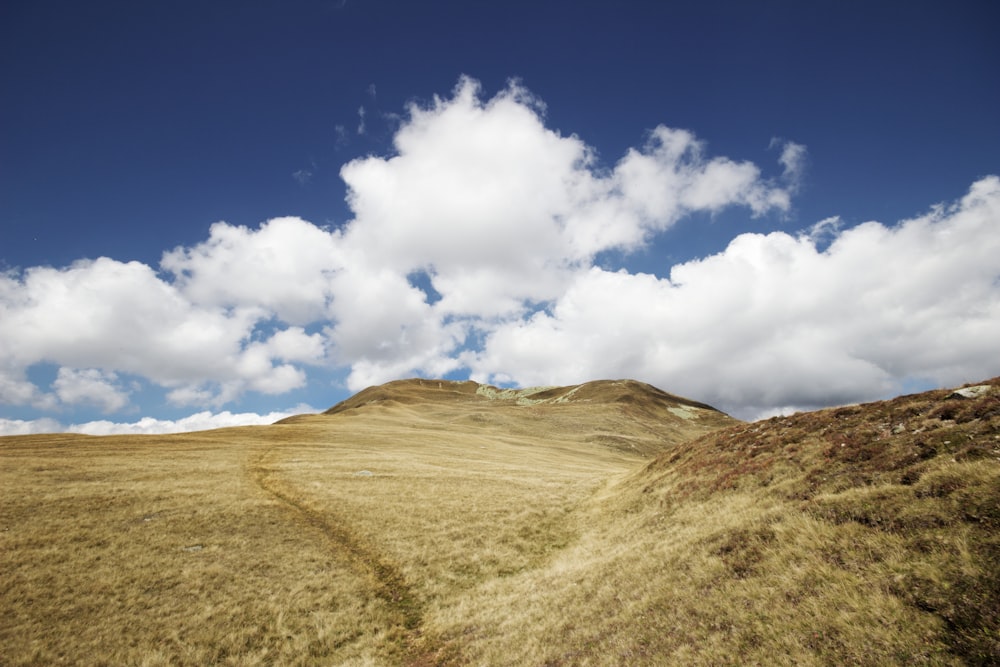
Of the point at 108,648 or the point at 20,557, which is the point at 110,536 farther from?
the point at 108,648

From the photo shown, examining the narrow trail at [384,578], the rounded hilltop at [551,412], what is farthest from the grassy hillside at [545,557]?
the rounded hilltop at [551,412]

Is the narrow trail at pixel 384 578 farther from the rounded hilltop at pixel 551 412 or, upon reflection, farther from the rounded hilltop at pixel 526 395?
the rounded hilltop at pixel 526 395

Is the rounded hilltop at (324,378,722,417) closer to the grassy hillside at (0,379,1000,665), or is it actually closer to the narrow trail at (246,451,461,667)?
the grassy hillside at (0,379,1000,665)

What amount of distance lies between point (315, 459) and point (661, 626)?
42593mm

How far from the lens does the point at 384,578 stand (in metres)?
21.4

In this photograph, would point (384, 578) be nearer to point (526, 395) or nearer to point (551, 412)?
point (551, 412)

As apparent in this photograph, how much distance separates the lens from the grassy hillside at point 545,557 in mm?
9945

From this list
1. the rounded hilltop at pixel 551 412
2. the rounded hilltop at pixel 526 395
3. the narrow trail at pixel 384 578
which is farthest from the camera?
the rounded hilltop at pixel 526 395

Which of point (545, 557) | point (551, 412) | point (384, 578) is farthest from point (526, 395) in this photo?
point (384, 578)

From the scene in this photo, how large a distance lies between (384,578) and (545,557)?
850 cm

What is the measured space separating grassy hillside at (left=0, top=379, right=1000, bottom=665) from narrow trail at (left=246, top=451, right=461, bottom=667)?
0.41ft

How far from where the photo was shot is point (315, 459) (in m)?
46.5

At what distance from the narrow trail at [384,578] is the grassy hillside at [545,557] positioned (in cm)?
12

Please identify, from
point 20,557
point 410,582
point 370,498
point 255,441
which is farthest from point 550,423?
point 20,557
